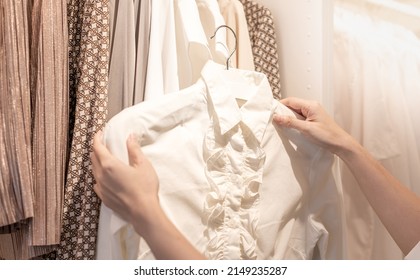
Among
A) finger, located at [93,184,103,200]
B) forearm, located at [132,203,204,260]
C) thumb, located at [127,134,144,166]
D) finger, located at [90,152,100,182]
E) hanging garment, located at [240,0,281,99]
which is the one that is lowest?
forearm, located at [132,203,204,260]

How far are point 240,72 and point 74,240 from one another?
442mm

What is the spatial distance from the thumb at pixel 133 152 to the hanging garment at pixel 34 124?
0.15 metres

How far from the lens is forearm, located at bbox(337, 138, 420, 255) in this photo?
935 mm

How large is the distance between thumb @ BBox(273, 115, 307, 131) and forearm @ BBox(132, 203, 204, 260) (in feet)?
1.02

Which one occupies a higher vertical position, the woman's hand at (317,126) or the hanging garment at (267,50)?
the hanging garment at (267,50)

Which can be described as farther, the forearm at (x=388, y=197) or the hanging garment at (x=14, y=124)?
the forearm at (x=388, y=197)

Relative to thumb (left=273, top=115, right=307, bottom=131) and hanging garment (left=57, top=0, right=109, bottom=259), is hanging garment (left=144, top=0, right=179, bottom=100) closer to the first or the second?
hanging garment (left=57, top=0, right=109, bottom=259)

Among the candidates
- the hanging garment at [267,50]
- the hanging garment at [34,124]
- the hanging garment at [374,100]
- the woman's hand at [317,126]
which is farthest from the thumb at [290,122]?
the hanging garment at [34,124]

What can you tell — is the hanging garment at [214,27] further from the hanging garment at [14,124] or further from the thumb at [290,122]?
the hanging garment at [14,124]

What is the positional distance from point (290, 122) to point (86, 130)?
38 centimetres

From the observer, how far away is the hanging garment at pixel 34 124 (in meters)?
0.82

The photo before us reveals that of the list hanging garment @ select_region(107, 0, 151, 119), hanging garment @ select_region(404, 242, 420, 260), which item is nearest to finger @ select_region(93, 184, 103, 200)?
A: hanging garment @ select_region(107, 0, 151, 119)
